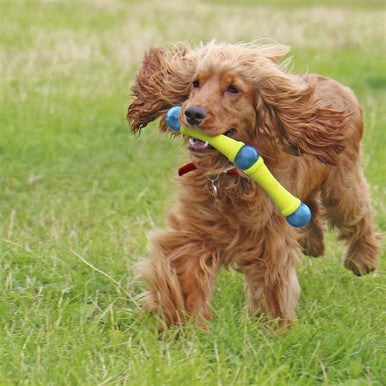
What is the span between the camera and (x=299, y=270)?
→ 17.4ft

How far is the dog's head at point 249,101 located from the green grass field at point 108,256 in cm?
66

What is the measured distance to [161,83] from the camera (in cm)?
476

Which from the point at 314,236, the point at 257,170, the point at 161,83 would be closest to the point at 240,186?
the point at 257,170

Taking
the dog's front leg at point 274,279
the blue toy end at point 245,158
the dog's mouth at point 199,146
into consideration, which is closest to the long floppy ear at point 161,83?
the dog's mouth at point 199,146

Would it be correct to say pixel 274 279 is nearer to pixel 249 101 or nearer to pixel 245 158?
pixel 245 158

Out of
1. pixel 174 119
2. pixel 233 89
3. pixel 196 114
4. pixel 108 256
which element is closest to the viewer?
pixel 196 114

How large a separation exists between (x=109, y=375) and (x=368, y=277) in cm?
225

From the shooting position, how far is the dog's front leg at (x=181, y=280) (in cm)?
430

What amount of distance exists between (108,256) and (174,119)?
1103mm

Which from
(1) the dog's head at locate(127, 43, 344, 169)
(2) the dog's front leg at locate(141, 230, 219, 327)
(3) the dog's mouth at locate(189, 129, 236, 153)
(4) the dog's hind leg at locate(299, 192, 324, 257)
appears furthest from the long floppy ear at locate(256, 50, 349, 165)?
(4) the dog's hind leg at locate(299, 192, 324, 257)

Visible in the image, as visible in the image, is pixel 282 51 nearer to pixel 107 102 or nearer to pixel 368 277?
pixel 368 277

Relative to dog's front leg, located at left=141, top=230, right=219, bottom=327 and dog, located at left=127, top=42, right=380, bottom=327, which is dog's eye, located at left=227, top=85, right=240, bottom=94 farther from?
dog's front leg, located at left=141, top=230, right=219, bottom=327

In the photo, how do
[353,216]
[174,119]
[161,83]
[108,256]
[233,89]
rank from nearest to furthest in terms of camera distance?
[233,89], [174,119], [161,83], [108,256], [353,216]

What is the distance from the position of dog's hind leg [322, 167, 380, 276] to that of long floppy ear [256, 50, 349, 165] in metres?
0.73
